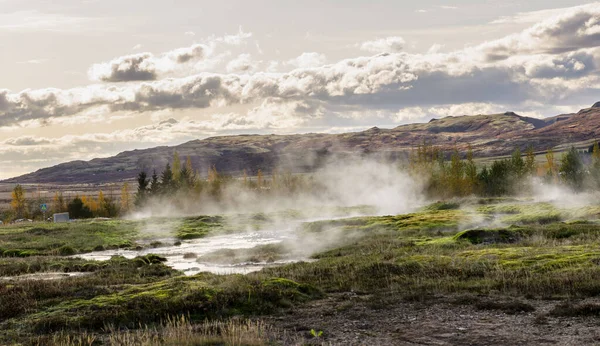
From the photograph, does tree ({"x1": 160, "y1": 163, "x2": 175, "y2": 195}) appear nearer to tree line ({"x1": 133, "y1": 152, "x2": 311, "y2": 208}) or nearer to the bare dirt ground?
tree line ({"x1": 133, "y1": 152, "x2": 311, "y2": 208})

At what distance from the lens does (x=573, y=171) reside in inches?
5438

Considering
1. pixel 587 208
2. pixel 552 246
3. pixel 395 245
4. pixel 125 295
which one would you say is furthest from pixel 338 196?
pixel 125 295

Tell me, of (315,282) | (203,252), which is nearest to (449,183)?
(203,252)

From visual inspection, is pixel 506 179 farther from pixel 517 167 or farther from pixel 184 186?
pixel 184 186

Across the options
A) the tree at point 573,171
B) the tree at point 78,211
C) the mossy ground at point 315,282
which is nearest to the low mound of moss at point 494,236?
the mossy ground at point 315,282

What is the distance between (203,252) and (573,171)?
11055 cm

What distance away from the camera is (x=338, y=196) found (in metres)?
172

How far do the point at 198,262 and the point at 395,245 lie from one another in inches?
657

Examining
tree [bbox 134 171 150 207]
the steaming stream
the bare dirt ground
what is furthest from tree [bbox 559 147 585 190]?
the bare dirt ground

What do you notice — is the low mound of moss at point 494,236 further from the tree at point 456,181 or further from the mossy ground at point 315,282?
the tree at point 456,181

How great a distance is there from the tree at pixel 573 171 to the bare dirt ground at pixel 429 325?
124 meters

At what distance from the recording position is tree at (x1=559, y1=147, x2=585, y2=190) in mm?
134875

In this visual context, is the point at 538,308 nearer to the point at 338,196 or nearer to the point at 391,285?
the point at 391,285

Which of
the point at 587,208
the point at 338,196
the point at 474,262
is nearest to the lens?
the point at 474,262
